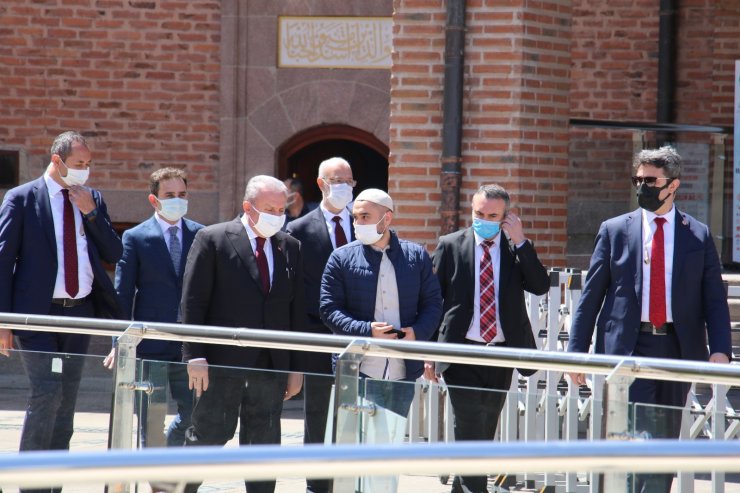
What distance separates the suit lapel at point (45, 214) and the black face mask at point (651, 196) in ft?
9.99

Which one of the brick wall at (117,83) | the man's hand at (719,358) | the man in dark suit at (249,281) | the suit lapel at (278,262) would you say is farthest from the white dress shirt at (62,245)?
the brick wall at (117,83)

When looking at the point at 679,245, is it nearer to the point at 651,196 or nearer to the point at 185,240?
the point at 651,196

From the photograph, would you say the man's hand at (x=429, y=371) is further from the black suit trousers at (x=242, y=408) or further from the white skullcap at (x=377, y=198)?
the black suit trousers at (x=242, y=408)

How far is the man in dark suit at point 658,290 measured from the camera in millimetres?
6070

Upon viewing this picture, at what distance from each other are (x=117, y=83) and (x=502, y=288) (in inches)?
323

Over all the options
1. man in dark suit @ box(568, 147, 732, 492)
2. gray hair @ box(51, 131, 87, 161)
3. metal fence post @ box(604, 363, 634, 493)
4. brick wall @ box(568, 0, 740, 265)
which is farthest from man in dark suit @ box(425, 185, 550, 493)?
brick wall @ box(568, 0, 740, 265)

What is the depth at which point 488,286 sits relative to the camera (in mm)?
6973

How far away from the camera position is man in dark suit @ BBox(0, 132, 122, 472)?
261 inches

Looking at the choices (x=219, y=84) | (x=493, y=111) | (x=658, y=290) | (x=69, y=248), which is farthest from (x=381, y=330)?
(x=219, y=84)

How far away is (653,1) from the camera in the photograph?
1315cm

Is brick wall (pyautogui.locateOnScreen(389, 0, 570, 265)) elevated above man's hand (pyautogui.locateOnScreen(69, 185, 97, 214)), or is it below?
above

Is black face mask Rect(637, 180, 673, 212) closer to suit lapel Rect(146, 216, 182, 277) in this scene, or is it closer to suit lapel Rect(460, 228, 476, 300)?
suit lapel Rect(460, 228, 476, 300)

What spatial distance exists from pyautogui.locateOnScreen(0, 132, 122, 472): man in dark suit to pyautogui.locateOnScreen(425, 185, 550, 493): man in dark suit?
6.00 feet

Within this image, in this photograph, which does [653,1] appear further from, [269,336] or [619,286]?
[269,336]
